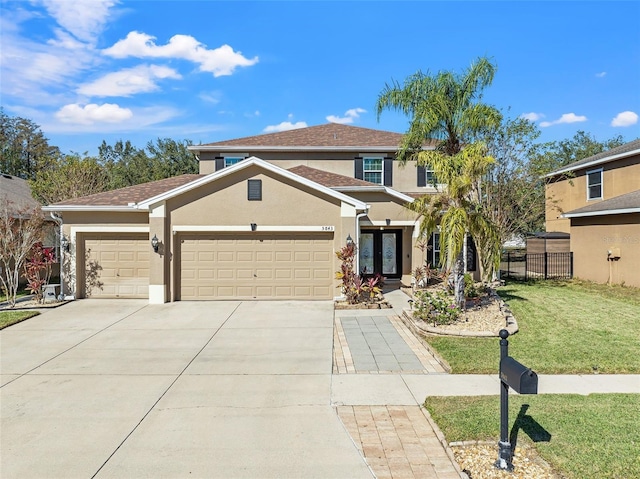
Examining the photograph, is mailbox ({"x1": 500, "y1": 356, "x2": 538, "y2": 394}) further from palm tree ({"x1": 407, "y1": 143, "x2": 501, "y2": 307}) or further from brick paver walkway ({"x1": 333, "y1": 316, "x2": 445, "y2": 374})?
palm tree ({"x1": 407, "y1": 143, "x2": 501, "y2": 307})

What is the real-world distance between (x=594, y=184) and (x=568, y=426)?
2061cm

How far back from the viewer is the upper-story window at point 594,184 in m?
20.5

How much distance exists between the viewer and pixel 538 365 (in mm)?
6672

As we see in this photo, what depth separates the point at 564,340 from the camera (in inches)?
320

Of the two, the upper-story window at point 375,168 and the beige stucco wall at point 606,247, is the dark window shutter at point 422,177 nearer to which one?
the upper-story window at point 375,168

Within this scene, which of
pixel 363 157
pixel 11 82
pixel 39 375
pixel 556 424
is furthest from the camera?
pixel 363 157

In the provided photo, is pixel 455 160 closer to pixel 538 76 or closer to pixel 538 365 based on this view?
pixel 538 365

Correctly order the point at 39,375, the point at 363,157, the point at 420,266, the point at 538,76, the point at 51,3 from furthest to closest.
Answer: the point at 363,157
the point at 538,76
the point at 420,266
the point at 51,3
the point at 39,375

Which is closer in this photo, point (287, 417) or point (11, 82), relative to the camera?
point (287, 417)

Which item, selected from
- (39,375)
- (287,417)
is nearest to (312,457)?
(287,417)

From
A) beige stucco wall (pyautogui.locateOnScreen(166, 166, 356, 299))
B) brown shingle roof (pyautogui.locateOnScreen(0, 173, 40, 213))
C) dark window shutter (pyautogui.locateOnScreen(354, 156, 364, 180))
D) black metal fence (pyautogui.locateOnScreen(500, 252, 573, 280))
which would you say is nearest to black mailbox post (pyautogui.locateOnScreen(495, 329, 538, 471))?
beige stucco wall (pyautogui.locateOnScreen(166, 166, 356, 299))

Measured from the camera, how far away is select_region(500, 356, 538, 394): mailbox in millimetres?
3428

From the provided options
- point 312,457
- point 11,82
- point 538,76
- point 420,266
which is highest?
point 538,76

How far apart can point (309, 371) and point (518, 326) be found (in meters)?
5.44
